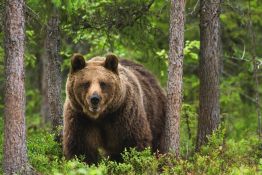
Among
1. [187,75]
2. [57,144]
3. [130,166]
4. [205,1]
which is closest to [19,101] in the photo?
[130,166]

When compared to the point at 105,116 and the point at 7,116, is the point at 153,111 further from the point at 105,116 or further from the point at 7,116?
the point at 7,116

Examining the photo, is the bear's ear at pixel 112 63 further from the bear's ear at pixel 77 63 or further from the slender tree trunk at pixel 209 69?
the slender tree trunk at pixel 209 69

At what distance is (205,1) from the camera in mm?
11008

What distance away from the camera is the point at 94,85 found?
964cm

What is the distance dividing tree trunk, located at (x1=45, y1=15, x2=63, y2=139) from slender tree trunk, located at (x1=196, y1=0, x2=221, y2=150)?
9.00 feet

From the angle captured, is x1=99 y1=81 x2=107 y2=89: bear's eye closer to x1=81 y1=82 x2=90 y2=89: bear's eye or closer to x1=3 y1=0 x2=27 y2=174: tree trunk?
x1=81 y1=82 x2=90 y2=89: bear's eye

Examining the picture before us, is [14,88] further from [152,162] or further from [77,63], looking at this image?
[152,162]

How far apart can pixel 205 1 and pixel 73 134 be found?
11.2 feet

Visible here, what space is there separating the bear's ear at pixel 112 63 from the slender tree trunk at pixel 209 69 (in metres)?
2.10

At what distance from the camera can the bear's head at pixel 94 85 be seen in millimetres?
9584

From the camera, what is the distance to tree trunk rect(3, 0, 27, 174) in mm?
8422

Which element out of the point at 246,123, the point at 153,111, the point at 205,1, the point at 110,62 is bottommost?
the point at 246,123

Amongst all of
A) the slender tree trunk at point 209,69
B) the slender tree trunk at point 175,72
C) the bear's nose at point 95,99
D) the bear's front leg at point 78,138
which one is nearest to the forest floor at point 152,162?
the bear's front leg at point 78,138

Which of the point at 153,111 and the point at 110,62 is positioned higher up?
the point at 110,62
